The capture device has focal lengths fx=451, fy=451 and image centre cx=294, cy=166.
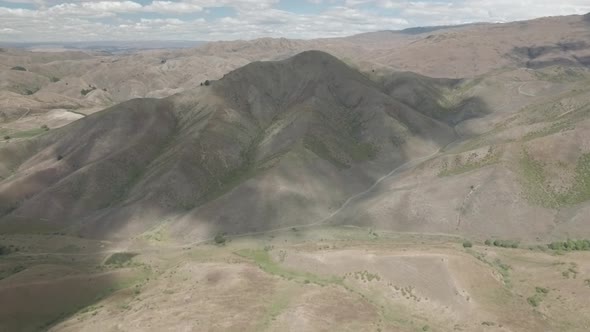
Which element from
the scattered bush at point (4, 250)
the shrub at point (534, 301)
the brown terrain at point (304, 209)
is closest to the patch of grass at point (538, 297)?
the shrub at point (534, 301)

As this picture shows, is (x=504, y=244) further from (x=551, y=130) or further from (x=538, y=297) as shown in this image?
(x=551, y=130)

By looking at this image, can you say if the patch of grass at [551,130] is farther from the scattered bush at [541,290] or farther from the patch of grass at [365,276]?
the patch of grass at [365,276]

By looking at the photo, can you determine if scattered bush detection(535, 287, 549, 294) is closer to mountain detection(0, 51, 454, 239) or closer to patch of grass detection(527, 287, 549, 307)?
patch of grass detection(527, 287, 549, 307)

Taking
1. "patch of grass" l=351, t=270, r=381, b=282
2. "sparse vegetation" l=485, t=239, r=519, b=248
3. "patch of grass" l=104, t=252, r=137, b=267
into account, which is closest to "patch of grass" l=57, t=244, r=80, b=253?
"patch of grass" l=104, t=252, r=137, b=267

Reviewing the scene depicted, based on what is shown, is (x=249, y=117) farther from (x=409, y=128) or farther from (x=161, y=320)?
(x=161, y=320)

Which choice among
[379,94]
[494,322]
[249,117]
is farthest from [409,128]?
[494,322]

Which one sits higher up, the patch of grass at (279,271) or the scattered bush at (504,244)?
the scattered bush at (504,244)

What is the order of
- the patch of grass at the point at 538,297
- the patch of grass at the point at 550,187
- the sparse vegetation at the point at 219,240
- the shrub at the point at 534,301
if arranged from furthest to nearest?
the sparse vegetation at the point at 219,240
the patch of grass at the point at 550,187
the patch of grass at the point at 538,297
the shrub at the point at 534,301
